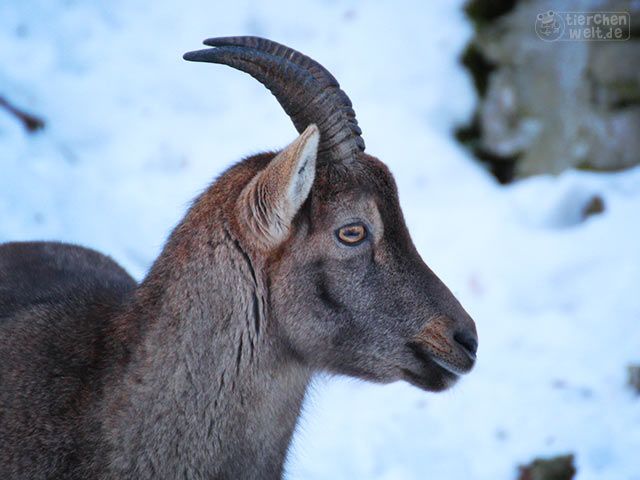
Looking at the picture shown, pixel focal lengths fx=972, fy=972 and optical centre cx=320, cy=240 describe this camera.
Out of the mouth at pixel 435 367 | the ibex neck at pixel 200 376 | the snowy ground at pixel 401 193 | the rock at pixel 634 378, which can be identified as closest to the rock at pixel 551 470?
the snowy ground at pixel 401 193

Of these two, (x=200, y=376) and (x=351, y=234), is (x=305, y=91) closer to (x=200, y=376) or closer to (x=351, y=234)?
(x=351, y=234)

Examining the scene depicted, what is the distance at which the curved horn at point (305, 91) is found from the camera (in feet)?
15.9

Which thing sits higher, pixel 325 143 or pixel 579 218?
pixel 579 218

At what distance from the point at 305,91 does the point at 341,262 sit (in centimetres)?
87

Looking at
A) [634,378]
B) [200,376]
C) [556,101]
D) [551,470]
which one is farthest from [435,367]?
[556,101]

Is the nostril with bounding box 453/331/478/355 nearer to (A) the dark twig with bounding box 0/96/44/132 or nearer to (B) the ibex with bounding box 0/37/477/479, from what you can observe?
(B) the ibex with bounding box 0/37/477/479

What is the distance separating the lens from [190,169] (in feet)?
34.5

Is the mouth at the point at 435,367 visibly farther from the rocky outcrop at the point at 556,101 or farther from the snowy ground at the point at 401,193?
the rocky outcrop at the point at 556,101

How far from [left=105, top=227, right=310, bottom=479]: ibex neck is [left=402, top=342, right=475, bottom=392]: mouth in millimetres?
709

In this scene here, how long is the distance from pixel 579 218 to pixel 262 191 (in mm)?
6470

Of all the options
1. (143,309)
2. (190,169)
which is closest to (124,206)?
(190,169)

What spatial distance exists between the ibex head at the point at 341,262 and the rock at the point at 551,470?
2.70m

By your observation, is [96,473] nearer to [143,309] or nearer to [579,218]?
[143,309]

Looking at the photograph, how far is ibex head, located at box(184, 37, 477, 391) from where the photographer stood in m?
4.77
